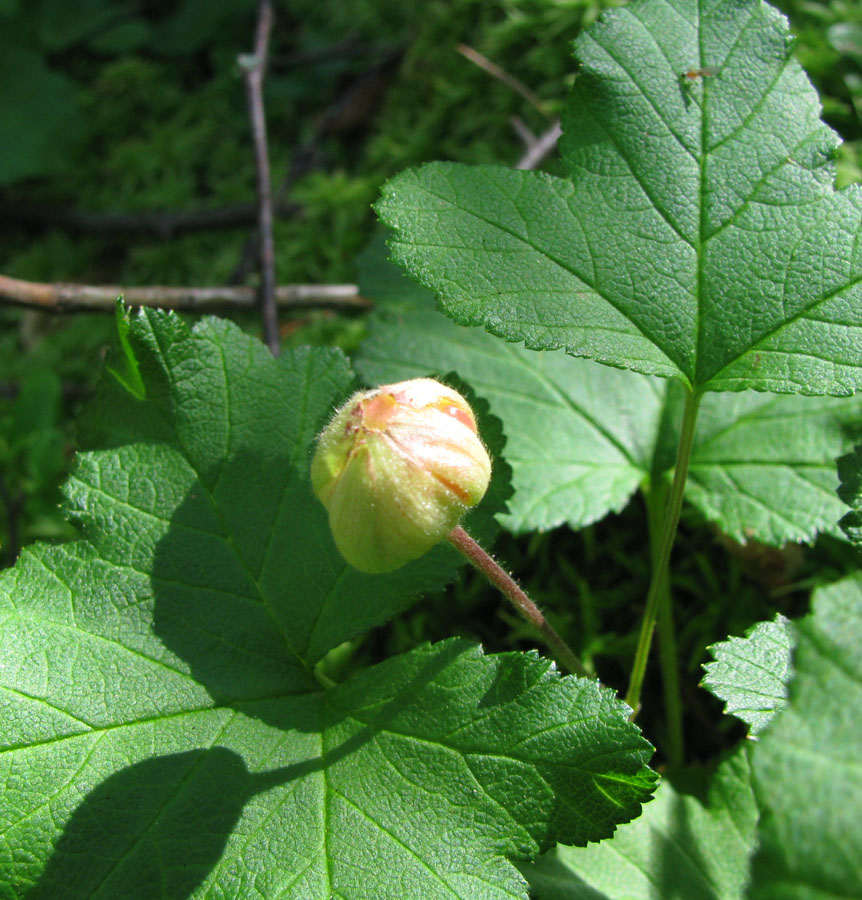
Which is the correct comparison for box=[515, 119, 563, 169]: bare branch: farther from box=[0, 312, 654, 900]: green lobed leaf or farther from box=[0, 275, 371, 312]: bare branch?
box=[0, 312, 654, 900]: green lobed leaf

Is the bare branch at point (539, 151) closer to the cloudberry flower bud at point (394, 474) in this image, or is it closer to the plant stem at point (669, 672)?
the plant stem at point (669, 672)

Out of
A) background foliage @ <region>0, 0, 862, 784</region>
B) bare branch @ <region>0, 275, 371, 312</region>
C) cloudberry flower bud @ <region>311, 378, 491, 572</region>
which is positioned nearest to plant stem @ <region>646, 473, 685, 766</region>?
background foliage @ <region>0, 0, 862, 784</region>

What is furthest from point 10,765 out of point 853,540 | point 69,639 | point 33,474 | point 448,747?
point 33,474

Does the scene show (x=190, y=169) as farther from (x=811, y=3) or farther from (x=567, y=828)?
(x=567, y=828)

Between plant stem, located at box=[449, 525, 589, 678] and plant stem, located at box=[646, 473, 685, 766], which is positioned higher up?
plant stem, located at box=[449, 525, 589, 678]

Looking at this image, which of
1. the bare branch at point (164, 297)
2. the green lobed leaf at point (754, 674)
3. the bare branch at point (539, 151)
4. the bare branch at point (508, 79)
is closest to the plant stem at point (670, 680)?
the green lobed leaf at point (754, 674)

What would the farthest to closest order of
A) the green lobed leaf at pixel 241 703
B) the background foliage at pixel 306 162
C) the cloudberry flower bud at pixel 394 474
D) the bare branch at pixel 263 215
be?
the bare branch at pixel 263 215, the background foliage at pixel 306 162, the green lobed leaf at pixel 241 703, the cloudberry flower bud at pixel 394 474

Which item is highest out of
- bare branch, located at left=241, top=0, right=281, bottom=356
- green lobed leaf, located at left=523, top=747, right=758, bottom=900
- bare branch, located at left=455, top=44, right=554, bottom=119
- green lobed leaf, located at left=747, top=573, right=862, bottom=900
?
bare branch, located at left=455, top=44, right=554, bottom=119
